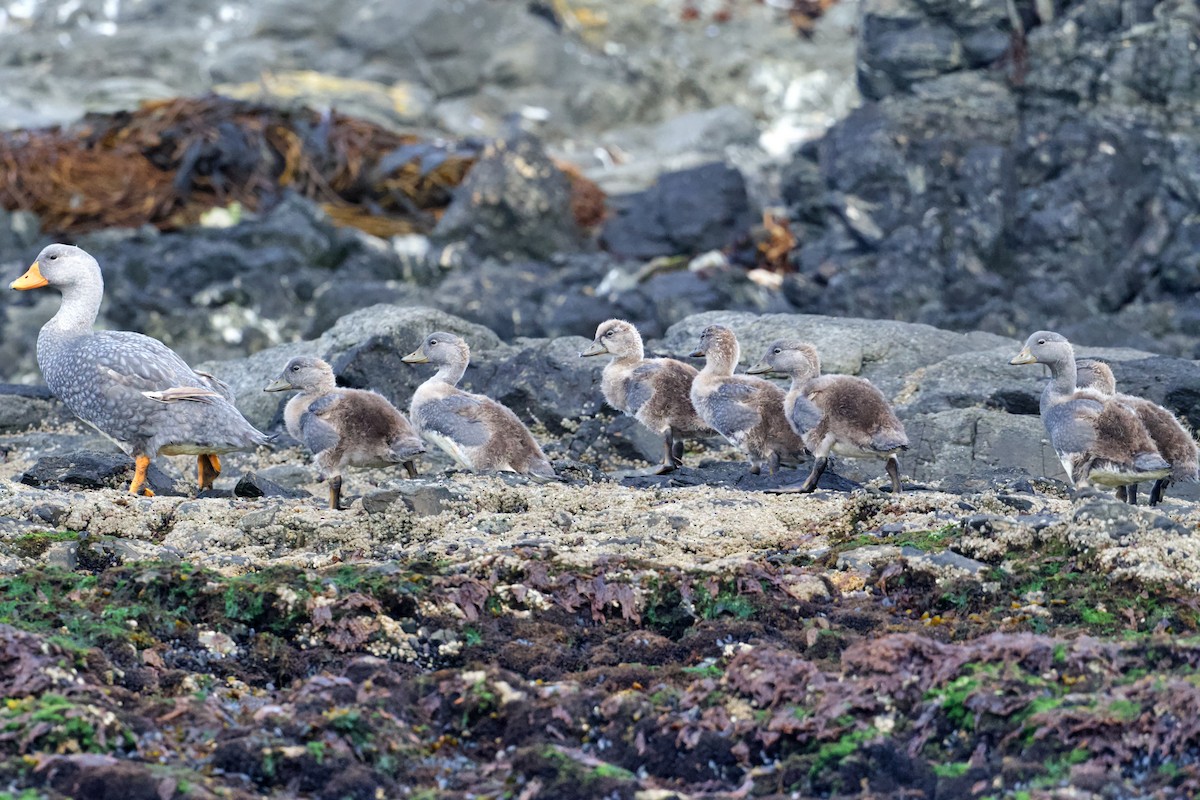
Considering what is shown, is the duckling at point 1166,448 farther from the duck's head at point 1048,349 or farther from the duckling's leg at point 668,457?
the duckling's leg at point 668,457

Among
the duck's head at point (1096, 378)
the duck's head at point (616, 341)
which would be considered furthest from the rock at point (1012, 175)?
the duck's head at point (1096, 378)

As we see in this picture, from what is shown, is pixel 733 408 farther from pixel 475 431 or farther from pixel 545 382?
pixel 545 382

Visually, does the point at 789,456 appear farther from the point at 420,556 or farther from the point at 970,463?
the point at 420,556

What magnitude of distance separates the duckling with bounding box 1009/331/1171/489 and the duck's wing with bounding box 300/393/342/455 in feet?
14.5

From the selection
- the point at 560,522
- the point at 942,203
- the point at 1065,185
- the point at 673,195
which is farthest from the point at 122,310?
the point at 560,522

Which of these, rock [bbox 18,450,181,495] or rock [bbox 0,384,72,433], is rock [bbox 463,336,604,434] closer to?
rock [bbox 18,450,181,495]

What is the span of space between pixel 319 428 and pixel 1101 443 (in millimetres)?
4729

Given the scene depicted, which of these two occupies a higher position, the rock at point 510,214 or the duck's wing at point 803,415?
the duck's wing at point 803,415

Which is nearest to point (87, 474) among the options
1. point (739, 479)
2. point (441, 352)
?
point (441, 352)

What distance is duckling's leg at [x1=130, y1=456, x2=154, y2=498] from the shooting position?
35.1 ft

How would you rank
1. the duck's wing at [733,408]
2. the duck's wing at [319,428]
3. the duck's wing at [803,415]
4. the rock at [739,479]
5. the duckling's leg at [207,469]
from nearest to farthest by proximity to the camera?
the duck's wing at [319,428]
the duck's wing at [803,415]
the rock at [739,479]
the duckling's leg at [207,469]
the duck's wing at [733,408]

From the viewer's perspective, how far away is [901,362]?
47.2 ft

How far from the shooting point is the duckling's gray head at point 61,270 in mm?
12016

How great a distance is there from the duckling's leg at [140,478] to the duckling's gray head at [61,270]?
164 cm
